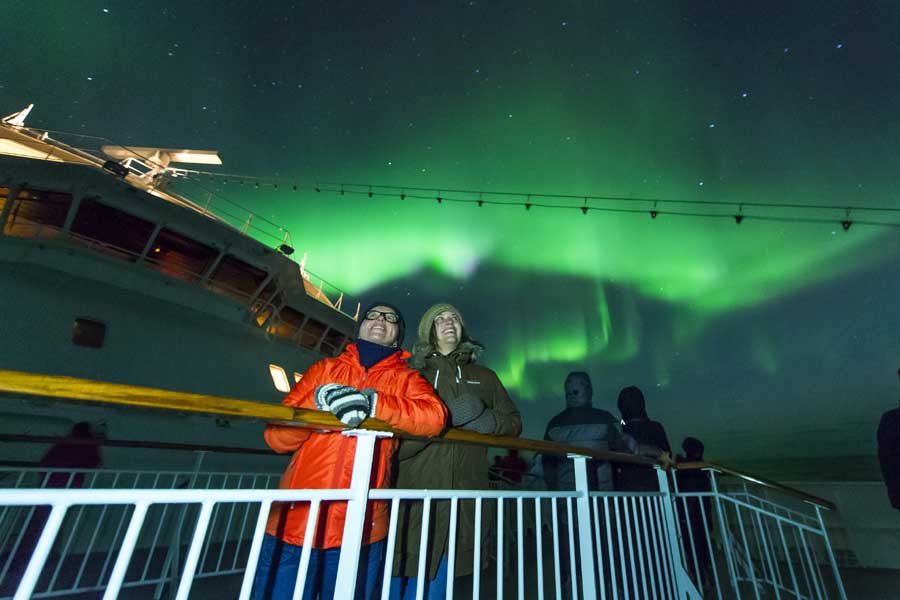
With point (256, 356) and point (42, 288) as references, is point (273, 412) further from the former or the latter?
point (256, 356)

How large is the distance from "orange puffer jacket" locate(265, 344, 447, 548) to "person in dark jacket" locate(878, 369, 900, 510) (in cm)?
601

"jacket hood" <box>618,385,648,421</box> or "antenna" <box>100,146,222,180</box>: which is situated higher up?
"antenna" <box>100,146,222,180</box>

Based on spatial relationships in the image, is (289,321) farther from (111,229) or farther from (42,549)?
(42,549)

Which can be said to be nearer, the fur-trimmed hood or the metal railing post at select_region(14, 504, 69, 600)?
the metal railing post at select_region(14, 504, 69, 600)

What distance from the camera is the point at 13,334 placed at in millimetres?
6820

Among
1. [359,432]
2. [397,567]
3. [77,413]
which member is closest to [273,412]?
[359,432]

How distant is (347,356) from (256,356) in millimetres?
9624

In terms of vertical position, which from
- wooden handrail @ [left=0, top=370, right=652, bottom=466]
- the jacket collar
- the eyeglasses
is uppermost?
the eyeglasses

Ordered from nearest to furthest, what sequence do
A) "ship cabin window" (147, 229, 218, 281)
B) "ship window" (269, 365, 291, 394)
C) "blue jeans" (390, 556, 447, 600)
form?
"blue jeans" (390, 556, 447, 600) < "ship cabin window" (147, 229, 218, 281) < "ship window" (269, 365, 291, 394)

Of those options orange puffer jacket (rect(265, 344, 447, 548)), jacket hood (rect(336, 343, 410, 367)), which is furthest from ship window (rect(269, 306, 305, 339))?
orange puffer jacket (rect(265, 344, 447, 548))

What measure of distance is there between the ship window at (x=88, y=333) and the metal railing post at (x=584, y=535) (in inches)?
373

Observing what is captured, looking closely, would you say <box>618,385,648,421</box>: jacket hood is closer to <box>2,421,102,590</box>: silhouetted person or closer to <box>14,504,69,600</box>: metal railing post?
<box>14,504,69,600</box>: metal railing post

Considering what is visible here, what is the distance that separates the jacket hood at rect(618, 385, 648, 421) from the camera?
489cm

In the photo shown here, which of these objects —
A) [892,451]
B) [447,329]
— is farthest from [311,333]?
[892,451]
